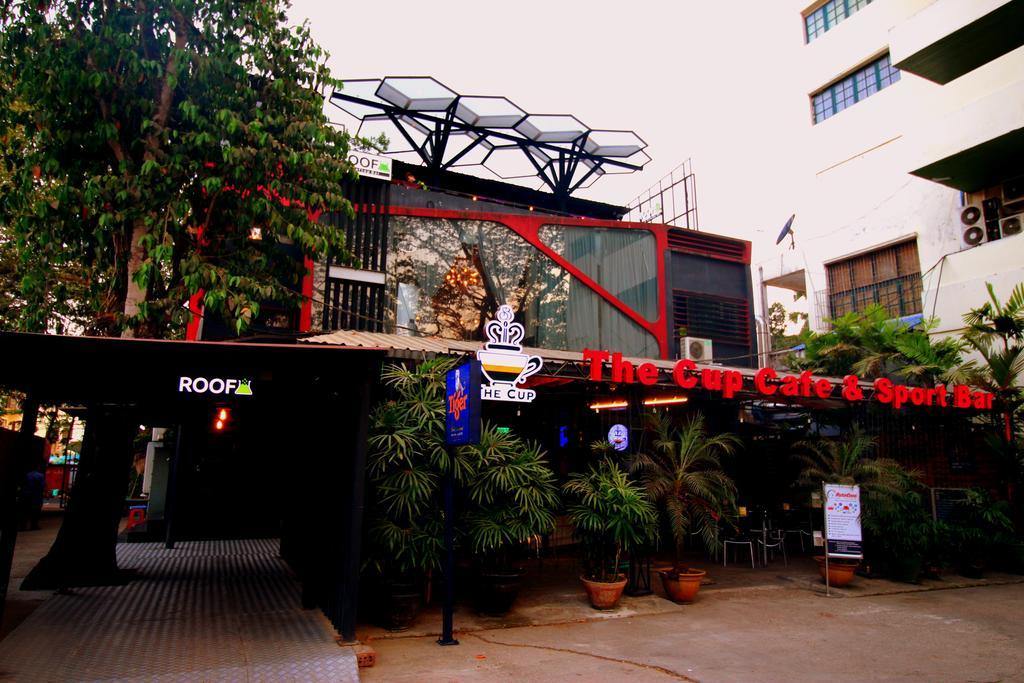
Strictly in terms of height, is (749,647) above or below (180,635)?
below

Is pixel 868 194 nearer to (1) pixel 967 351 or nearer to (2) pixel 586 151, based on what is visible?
(1) pixel 967 351

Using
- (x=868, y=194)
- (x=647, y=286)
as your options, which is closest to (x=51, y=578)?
(x=647, y=286)

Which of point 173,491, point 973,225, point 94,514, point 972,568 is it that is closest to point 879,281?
point 973,225

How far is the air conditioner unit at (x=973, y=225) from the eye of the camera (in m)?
16.5

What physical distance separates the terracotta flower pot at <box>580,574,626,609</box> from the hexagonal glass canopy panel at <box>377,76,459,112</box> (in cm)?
1226

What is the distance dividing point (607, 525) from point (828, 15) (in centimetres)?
2295

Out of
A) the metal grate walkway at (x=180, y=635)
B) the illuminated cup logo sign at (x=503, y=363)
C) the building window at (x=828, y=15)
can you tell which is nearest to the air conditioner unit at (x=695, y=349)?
the illuminated cup logo sign at (x=503, y=363)

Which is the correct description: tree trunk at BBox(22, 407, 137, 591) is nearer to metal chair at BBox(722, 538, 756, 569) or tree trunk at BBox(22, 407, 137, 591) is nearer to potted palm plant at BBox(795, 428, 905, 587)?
metal chair at BBox(722, 538, 756, 569)

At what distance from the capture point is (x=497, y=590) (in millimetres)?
8555

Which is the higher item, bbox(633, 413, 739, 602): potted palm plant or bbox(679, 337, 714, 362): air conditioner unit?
bbox(679, 337, 714, 362): air conditioner unit

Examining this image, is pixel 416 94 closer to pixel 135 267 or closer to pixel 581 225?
pixel 581 225

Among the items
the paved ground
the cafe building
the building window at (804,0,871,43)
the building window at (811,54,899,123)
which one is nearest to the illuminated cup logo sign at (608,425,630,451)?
the cafe building

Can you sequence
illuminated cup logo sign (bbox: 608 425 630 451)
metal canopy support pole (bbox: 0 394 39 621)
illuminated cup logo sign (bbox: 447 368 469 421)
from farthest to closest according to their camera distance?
1. illuminated cup logo sign (bbox: 608 425 630 451)
2. illuminated cup logo sign (bbox: 447 368 469 421)
3. metal canopy support pole (bbox: 0 394 39 621)

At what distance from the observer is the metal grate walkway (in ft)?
19.5
